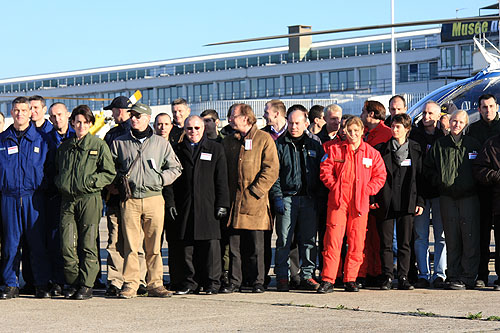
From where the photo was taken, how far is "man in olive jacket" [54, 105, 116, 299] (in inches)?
361

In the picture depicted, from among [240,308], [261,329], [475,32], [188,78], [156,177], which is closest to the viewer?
Answer: [261,329]

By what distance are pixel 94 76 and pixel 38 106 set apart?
9073 centimetres

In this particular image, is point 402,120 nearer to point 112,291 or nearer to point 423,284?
point 423,284

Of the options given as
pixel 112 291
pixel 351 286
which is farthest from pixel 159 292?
pixel 351 286

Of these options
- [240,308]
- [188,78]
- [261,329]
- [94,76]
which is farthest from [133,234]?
[94,76]

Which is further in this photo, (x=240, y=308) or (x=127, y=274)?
(x=127, y=274)

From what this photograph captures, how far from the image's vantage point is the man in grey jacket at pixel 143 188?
9.28 m

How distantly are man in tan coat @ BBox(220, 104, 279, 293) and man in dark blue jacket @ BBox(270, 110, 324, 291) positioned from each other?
191mm

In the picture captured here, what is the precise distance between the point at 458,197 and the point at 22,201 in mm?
4581

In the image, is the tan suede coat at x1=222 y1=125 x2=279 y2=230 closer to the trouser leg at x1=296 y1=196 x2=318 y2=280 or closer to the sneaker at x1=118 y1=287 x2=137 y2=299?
the trouser leg at x1=296 y1=196 x2=318 y2=280

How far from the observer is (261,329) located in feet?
23.5

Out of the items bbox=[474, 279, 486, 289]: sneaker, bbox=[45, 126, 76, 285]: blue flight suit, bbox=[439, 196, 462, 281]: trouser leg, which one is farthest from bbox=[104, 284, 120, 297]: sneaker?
bbox=[474, 279, 486, 289]: sneaker

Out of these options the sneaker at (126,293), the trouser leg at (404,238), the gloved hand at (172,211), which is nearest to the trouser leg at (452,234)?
the trouser leg at (404,238)

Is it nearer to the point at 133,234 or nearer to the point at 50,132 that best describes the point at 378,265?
the point at 133,234
